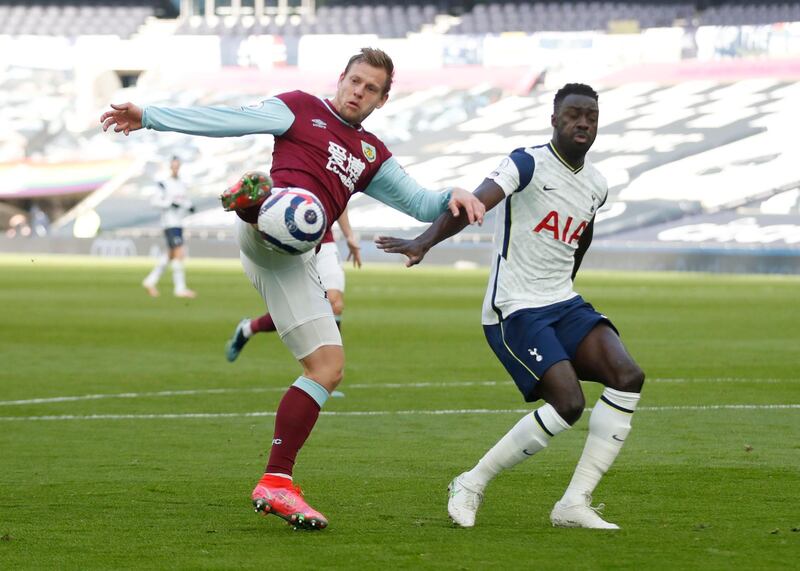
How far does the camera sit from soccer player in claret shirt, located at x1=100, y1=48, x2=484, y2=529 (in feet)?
22.1

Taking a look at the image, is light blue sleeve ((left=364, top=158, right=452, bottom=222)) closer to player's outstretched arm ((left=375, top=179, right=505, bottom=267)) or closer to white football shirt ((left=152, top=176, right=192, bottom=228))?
player's outstretched arm ((left=375, top=179, right=505, bottom=267))

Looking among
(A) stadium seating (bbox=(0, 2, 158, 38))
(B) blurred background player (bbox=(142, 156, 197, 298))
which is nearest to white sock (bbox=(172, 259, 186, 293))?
(B) blurred background player (bbox=(142, 156, 197, 298))

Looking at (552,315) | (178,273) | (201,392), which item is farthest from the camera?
A: (178,273)

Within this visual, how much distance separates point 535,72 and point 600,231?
1486 centimetres

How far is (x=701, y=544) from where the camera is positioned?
6.13 meters

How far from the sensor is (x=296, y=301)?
6.98 metres

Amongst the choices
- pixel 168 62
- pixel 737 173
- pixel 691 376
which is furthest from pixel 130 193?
pixel 691 376

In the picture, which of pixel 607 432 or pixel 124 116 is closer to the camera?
pixel 124 116

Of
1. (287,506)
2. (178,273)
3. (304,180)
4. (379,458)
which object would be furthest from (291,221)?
(178,273)

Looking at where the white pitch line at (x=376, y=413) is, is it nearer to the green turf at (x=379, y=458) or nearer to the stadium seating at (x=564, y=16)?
the green turf at (x=379, y=458)

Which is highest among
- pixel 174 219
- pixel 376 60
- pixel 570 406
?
pixel 376 60

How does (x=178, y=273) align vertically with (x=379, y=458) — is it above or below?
below

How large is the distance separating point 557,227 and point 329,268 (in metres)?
6.00

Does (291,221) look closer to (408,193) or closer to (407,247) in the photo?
(407,247)
